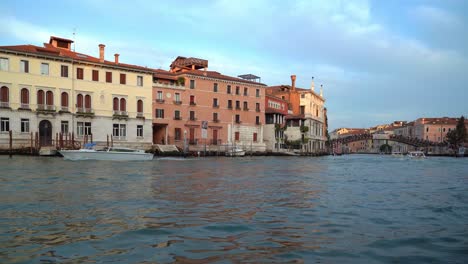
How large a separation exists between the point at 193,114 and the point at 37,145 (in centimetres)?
1685

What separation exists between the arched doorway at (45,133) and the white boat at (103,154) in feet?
25.3

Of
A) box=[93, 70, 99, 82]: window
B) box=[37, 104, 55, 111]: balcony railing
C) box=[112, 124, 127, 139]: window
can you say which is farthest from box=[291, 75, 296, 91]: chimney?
box=[37, 104, 55, 111]: balcony railing

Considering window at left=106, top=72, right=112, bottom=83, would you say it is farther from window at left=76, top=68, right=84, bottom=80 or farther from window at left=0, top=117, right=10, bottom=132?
window at left=0, top=117, right=10, bottom=132

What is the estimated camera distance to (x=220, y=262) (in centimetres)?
451

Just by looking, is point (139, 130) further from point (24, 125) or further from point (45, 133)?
point (24, 125)

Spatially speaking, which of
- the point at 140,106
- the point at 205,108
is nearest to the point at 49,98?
the point at 140,106

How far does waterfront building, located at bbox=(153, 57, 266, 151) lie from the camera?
43.2m

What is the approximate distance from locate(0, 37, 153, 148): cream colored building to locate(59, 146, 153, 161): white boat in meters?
8.06

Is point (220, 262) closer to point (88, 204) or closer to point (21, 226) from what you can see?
point (21, 226)

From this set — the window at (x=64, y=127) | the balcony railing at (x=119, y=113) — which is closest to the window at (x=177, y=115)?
the balcony railing at (x=119, y=113)

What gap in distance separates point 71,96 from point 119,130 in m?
5.32

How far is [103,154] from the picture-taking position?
2753 centimetres

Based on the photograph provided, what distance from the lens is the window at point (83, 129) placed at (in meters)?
36.4

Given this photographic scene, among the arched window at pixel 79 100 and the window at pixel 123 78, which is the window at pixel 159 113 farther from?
the arched window at pixel 79 100
